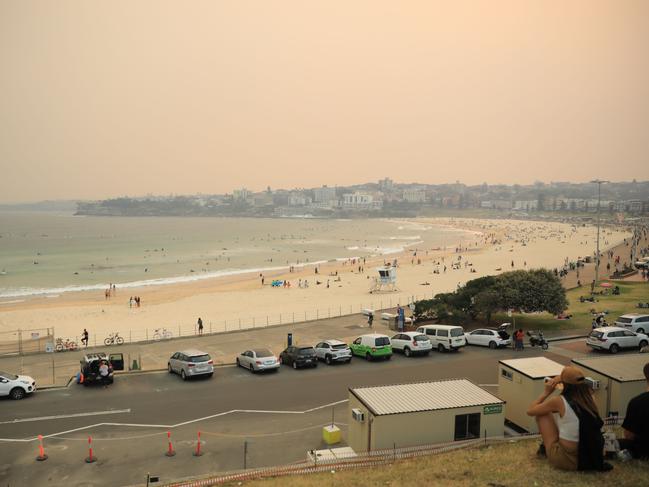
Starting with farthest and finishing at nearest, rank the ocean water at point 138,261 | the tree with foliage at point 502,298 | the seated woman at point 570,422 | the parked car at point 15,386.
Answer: the ocean water at point 138,261, the tree with foliage at point 502,298, the parked car at point 15,386, the seated woman at point 570,422

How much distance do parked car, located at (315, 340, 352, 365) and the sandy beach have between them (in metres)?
13.3

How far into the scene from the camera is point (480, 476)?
932 centimetres

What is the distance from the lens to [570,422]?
7.30 m

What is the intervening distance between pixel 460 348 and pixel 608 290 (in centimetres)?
2038

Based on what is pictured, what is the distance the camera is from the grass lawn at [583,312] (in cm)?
2895

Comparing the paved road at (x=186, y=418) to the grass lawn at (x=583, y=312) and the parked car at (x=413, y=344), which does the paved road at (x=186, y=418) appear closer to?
the parked car at (x=413, y=344)

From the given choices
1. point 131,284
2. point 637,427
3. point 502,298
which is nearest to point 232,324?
point 502,298

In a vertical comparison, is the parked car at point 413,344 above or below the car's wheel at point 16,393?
above

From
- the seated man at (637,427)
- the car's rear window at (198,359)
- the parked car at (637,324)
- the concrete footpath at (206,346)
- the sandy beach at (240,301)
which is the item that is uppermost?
the seated man at (637,427)

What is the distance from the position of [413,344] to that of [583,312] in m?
14.3

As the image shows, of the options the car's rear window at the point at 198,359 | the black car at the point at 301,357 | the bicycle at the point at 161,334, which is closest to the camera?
the car's rear window at the point at 198,359

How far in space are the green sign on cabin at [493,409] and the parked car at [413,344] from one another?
1084 cm

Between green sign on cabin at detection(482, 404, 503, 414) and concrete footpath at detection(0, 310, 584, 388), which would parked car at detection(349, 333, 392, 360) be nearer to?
concrete footpath at detection(0, 310, 584, 388)

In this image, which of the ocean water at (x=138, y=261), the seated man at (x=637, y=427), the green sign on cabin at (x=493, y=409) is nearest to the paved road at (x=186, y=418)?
the green sign on cabin at (x=493, y=409)
